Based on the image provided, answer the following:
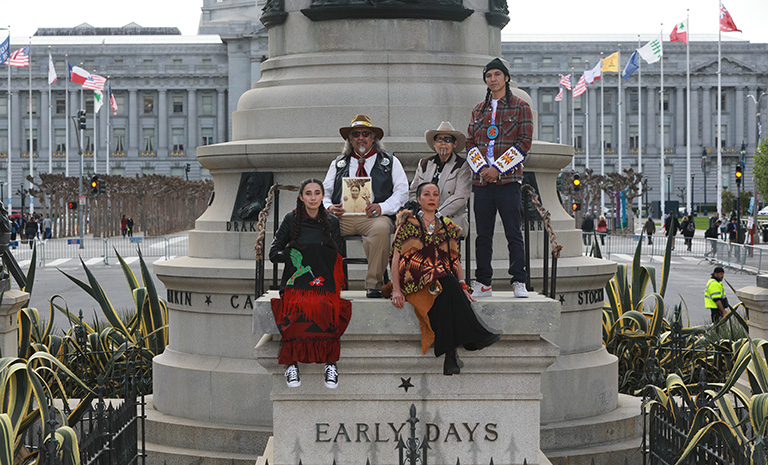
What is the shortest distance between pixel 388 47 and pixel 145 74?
389ft

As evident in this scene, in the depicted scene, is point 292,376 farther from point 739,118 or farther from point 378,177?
point 739,118

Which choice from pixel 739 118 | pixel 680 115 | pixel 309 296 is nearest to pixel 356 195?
pixel 309 296

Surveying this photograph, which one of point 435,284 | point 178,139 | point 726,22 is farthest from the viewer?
point 178,139

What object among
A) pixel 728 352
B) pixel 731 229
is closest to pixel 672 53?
pixel 731 229

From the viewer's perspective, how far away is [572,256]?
9867mm

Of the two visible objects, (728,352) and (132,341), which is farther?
(132,341)

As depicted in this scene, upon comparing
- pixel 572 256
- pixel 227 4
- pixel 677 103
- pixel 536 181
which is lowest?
pixel 572 256

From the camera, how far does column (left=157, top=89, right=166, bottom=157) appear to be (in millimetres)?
125625

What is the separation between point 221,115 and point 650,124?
51056mm

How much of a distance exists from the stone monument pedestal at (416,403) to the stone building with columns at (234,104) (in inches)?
4479

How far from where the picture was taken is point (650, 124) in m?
125

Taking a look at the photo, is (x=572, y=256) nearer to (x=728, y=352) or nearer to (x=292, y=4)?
(x=728, y=352)

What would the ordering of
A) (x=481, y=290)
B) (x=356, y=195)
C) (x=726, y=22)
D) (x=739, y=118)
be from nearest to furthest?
(x=481, y=290) < (x=356, y=195) < (x=726, y=22) < (x=739, y=118)

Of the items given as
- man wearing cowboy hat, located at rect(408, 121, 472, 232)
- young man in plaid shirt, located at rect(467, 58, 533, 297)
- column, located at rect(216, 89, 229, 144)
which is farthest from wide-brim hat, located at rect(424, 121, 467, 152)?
column, located at rect(216, 89, 229, 144)
